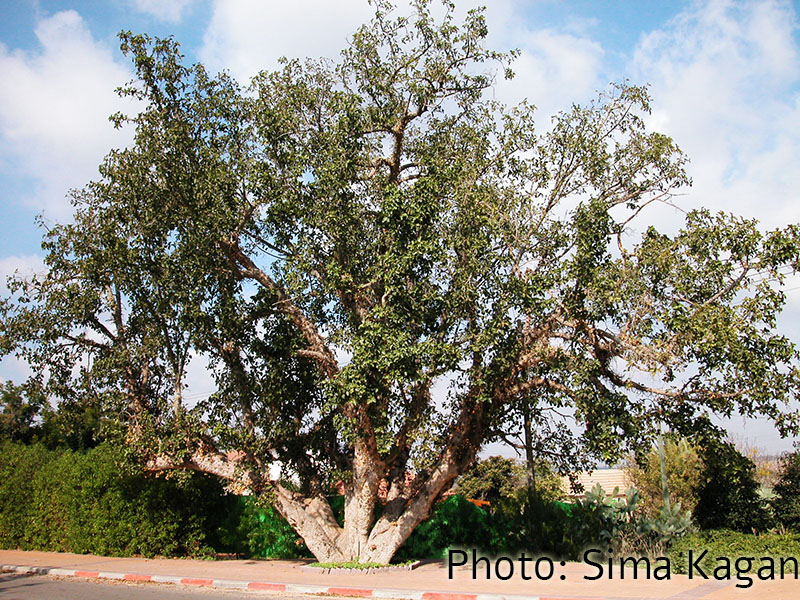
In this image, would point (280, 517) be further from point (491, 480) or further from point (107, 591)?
point (491, 480)

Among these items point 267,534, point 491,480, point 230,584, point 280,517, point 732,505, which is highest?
point 732,505

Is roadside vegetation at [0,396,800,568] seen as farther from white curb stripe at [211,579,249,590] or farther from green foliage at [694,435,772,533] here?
white curb stripe at [211,579,249,590]

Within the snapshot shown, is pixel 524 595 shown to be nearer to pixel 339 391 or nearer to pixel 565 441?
pixel 339 391

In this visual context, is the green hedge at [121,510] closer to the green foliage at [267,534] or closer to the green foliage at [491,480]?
the green foliage at [267,534]

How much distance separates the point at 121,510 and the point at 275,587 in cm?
781

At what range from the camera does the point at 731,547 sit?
13734 mm

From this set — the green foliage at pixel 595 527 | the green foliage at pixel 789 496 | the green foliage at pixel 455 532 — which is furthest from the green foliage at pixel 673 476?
the green foliage at pixel 455 532

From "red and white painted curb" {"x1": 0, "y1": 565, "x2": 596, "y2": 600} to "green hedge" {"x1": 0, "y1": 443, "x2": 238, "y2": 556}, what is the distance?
8.54ft

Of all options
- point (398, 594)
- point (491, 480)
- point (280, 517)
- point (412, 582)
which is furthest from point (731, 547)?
point (491, 480)

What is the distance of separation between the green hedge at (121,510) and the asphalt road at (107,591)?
3153mm

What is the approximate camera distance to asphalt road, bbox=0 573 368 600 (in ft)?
37.0

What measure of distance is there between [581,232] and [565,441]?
18.2 ft

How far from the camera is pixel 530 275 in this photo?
1358 cm

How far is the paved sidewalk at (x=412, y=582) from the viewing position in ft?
34.3
